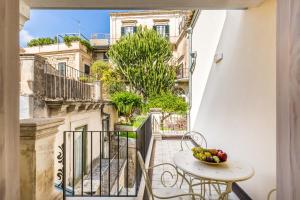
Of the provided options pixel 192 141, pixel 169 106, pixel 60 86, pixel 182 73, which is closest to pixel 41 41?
pixel 182 73

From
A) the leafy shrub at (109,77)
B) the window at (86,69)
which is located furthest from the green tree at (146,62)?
the window at (86,69)

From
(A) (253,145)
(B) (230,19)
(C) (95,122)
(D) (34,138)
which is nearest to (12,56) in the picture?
(D) (34,138)

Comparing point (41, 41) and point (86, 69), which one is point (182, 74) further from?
point (41, 41)

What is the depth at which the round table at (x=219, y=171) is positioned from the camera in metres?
1.94

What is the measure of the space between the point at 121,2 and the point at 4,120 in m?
2.20

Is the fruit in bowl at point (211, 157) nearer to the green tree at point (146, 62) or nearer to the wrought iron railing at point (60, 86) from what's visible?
the wrought iron railing at point (60, 86)

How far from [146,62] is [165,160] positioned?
33.8 feet

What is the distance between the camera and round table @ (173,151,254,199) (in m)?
1.94

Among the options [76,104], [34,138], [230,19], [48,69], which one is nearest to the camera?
[34,138]

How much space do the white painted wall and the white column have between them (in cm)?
228

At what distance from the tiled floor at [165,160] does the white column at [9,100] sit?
8.98 feet

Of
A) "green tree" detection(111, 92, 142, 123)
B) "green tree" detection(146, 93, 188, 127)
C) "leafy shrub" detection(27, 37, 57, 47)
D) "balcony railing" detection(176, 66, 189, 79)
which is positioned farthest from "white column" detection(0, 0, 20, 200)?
"leafy shrub" detection(27, 37, 57, 47)

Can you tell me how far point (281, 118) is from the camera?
1.97ft

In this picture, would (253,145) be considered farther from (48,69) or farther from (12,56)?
(48,69)
